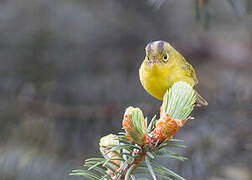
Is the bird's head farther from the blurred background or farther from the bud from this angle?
the bud

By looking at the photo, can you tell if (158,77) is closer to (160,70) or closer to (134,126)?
(160,70)

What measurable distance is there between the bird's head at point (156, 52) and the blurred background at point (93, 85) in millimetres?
269

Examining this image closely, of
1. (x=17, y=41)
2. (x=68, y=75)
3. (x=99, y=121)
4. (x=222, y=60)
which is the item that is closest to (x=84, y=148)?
(x=99, y=121)

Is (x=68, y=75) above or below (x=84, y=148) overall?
above

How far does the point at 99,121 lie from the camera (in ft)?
6.24

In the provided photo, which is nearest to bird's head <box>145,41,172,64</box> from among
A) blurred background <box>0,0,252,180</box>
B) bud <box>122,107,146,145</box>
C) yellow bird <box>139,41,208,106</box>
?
yellow bird <box>139,41,208,106</box>

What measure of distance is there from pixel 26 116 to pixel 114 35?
822 millimetres

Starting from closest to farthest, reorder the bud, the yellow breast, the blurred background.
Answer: the bud → the yellow breast → the blurred background

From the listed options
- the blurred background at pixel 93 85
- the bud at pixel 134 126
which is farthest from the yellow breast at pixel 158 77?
the bud at pixel 134 126

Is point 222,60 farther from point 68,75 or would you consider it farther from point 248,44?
point 68,75

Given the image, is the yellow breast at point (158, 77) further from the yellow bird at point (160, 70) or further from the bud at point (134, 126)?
the bud at point (134, 126)

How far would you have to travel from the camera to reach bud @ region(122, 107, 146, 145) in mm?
726

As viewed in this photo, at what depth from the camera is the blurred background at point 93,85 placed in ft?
5.38

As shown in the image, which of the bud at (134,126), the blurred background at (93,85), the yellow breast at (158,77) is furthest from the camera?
the blurred background at (93,85)
